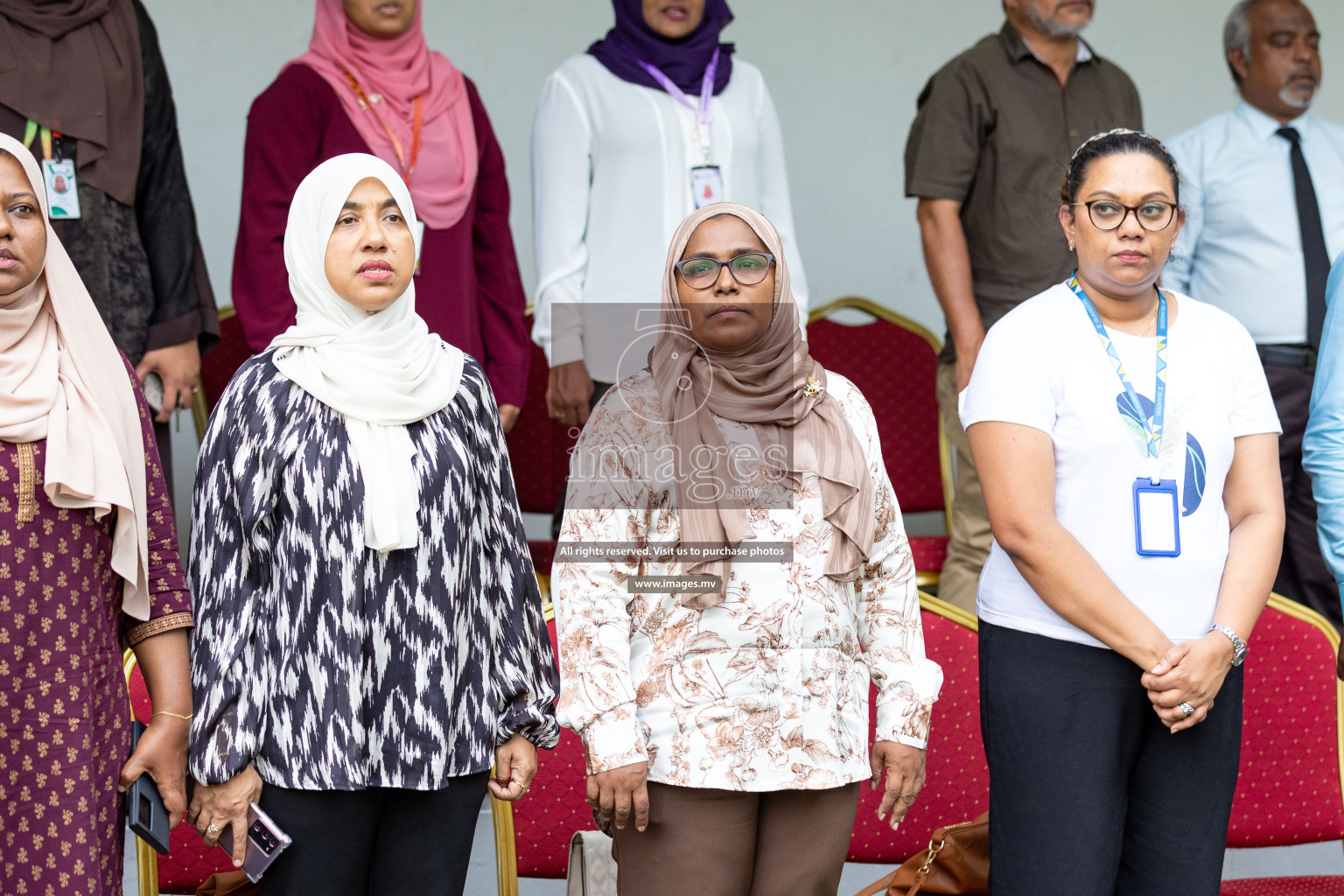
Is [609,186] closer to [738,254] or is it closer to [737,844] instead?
[738,254]

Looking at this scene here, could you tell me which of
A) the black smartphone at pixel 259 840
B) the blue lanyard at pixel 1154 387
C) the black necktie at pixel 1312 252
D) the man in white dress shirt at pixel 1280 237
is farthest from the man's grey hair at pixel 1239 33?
the black smartphone at pixel 259 840

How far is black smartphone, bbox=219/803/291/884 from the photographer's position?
180 centimetres

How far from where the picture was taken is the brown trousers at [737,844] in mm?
1894

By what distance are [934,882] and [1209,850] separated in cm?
44

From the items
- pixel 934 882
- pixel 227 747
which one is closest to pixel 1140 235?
pixel 934 882

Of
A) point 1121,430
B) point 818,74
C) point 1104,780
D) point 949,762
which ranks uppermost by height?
point 818,74

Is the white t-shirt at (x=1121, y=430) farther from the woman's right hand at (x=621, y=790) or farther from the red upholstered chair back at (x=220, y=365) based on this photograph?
the red upholstered chair back at (x=220, y=365)

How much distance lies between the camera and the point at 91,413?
182 cm

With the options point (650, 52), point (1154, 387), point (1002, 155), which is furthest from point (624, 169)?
point (1154, 387)

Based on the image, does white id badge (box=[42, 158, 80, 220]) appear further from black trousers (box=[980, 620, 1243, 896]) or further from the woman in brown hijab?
black trousers (box=[980, 620, 1243, 896])

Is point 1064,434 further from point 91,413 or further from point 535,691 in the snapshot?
point 91,413

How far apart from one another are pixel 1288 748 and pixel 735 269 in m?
1.56

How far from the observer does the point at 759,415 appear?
1967 mm

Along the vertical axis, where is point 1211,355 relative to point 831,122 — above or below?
below
